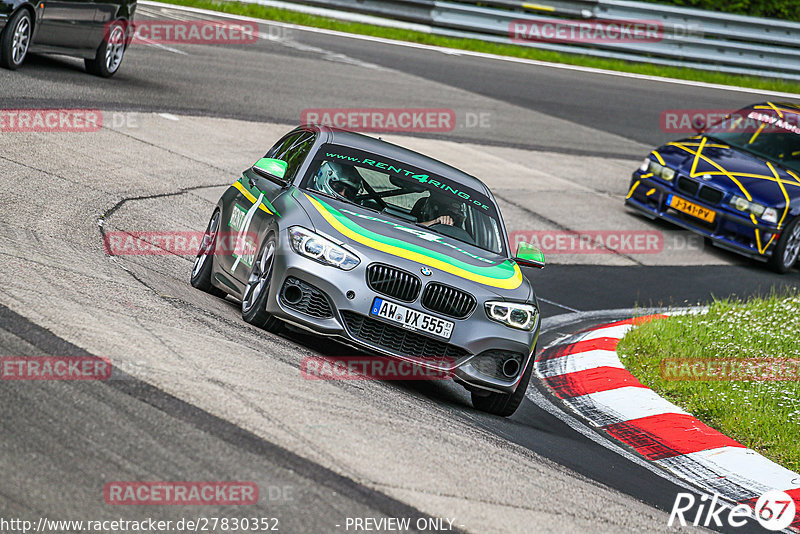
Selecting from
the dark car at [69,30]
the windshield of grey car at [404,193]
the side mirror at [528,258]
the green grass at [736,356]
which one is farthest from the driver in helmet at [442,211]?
the dark car at [69,30]

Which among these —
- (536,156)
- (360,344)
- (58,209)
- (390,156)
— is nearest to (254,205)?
(390,156)

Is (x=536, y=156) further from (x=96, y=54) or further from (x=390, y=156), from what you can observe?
(x=390, y=156)

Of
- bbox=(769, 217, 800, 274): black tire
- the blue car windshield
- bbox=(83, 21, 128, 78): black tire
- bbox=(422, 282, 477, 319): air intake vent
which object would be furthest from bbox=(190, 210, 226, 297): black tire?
the blue car windshield

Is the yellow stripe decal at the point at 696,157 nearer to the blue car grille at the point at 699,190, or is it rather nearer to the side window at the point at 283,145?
the blue car grille at the point at 699,190

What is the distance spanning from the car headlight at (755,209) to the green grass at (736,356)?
7.69ft

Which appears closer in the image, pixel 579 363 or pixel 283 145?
pixel 283 145

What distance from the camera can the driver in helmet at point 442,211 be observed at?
309 inches

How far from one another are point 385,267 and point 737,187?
8.29 m

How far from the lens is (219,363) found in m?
5.81

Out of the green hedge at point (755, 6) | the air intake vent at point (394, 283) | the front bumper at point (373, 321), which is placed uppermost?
the green hedge at point (755, 6)

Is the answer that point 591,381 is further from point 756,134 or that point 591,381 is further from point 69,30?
point 69,30

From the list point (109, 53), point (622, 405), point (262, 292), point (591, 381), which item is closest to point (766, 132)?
point (591, 381)

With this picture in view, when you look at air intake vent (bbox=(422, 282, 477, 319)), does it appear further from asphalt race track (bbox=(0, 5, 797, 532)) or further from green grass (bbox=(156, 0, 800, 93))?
green grass (bbox=(156, 0, 800, 93))

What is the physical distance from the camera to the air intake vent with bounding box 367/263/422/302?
6.76m
